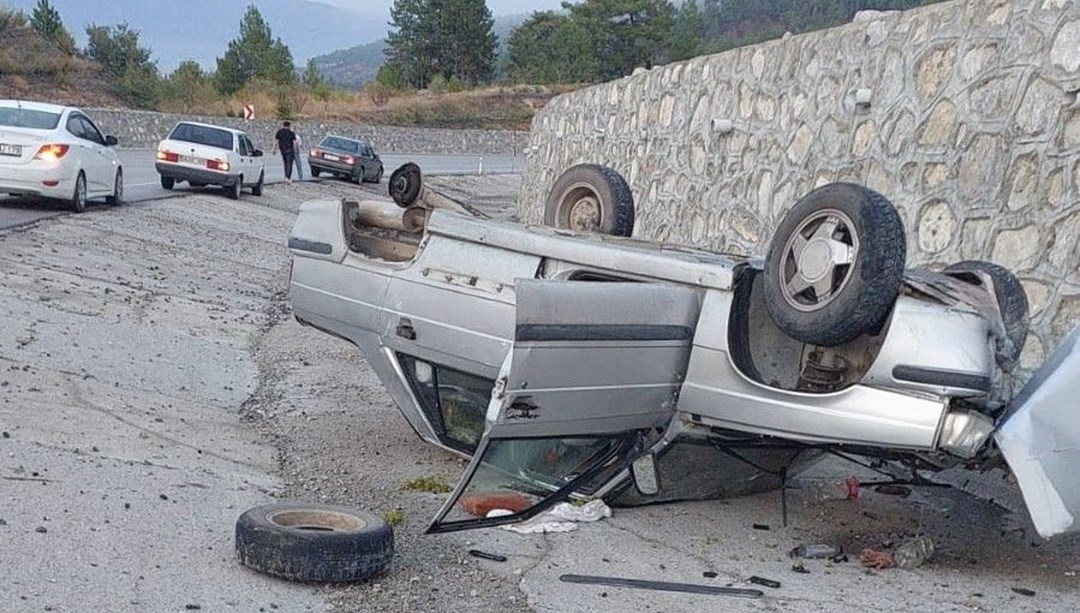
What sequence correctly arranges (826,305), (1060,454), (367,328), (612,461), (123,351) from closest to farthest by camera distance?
(1060,454) < (826,305) < (612,461) < (367,328) < (123,351)

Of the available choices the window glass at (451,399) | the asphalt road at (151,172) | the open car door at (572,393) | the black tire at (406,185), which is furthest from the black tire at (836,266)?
the asphalt road at (151,172)

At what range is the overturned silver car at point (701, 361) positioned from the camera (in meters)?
5.66

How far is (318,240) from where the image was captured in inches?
311

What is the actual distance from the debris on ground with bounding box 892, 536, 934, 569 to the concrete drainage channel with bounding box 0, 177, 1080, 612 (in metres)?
0.05

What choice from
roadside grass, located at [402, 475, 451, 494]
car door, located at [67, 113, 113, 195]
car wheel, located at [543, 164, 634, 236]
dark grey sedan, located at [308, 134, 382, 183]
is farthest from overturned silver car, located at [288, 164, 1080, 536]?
dark grey sedan, located at [308, 134, 382, 183]

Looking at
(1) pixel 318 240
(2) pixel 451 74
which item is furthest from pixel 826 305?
(2) pixel 451 74

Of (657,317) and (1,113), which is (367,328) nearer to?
(657,317)

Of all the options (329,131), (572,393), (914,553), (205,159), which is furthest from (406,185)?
(329,131)

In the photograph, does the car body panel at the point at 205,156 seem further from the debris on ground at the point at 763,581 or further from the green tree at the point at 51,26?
the green tree at the point at 51,26

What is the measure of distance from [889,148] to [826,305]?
4.75m

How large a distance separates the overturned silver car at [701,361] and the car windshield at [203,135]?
20.8 meters

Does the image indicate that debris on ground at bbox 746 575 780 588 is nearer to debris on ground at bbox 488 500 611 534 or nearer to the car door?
debris on ground at bbox 488 500 611 534

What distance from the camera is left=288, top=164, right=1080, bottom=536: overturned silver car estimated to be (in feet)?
18.6

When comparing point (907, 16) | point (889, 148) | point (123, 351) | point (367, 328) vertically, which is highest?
point (907, 16)
